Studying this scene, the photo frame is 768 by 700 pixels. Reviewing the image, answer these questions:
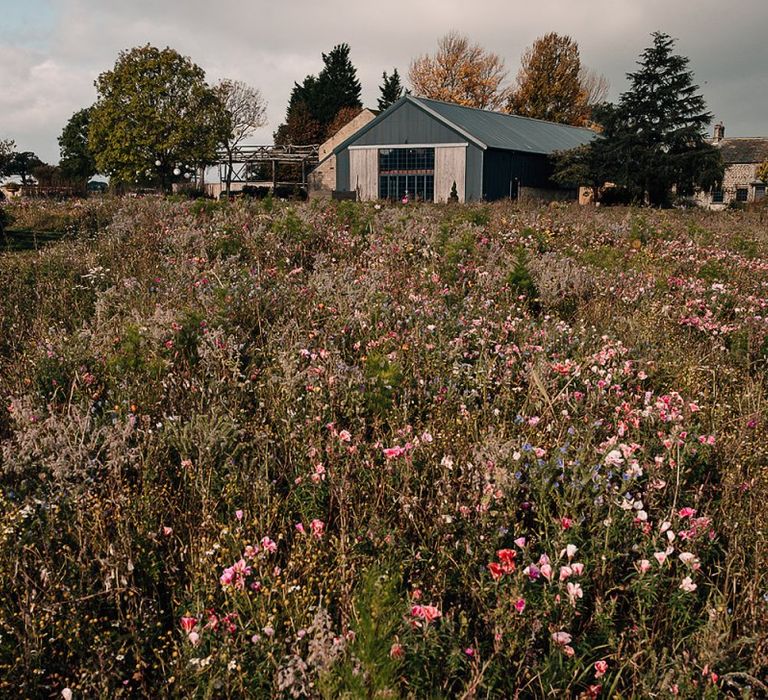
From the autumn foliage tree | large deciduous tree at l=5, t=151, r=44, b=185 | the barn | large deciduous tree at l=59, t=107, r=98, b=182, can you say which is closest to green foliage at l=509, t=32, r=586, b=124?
the autumn foliage tree

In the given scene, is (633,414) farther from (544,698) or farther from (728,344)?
(728,344)

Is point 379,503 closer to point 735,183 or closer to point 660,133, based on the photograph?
point 660,133

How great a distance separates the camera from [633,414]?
149 inches

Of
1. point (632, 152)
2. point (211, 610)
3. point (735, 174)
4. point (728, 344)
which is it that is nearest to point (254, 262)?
point (728, 344)

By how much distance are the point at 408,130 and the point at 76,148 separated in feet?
185

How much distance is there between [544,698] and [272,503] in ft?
5.23

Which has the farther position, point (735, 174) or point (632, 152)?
point (735, 174)

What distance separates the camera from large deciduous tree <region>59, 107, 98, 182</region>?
245 ft

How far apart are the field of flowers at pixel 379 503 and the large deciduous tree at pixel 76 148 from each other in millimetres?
79037

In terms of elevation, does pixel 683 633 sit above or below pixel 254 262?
below

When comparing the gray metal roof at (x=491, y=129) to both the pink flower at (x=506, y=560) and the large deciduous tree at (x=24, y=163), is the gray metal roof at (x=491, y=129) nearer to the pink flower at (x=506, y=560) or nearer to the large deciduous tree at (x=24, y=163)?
the pink flower at (x=506, y=560)

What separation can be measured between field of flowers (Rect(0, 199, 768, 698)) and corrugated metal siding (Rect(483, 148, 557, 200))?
30.8 meters

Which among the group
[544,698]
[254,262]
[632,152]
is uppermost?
[632,152]

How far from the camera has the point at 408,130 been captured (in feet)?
121
